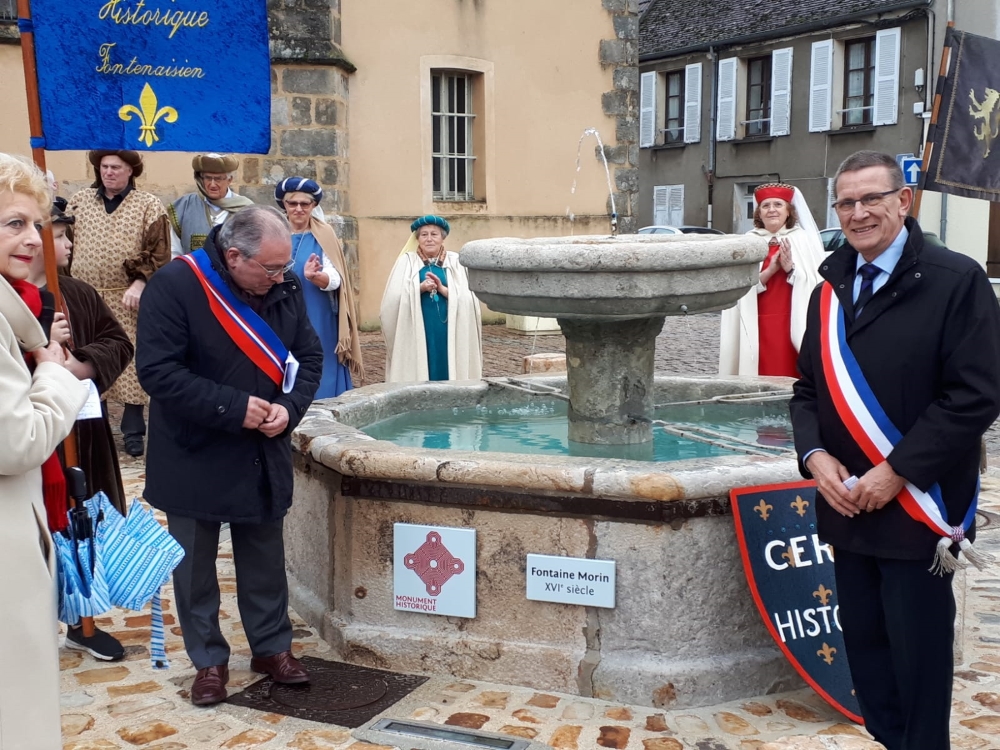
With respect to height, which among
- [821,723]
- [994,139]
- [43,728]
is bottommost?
[821,723]

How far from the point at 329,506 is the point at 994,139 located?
10.8 feet

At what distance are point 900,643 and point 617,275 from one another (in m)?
1.68

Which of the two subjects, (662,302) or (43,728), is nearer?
(43,728)

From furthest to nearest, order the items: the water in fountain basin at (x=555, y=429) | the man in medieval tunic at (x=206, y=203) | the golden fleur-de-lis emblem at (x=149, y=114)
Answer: the man in medieval tunic at (x=206, y=203), the water in fountain basin at (x=555, y=429), the golden fleur-de-lis emblem at (x=149, y=114)

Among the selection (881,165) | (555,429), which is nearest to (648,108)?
(555,429)

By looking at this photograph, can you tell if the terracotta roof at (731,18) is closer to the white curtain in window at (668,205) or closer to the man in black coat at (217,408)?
the white curtain in window at (668,205)

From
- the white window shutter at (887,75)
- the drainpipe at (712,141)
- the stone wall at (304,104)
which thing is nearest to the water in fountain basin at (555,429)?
the stone wall at (304,104)

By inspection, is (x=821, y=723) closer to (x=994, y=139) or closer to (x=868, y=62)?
(x=994, y=139)

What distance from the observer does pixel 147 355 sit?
11.8 feet

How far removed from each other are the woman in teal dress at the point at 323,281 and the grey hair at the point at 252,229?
9.23 feet

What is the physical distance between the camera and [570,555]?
381 centimetres

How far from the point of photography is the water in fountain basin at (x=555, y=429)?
4.91 m

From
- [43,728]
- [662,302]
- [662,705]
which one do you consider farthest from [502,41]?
[43,728]

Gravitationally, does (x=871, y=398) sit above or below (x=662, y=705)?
above
